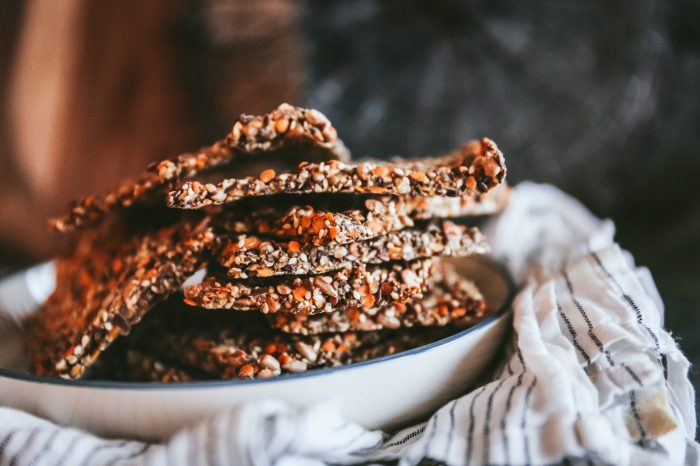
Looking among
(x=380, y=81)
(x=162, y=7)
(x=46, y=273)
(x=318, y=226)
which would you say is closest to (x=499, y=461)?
(x=318, y=226)

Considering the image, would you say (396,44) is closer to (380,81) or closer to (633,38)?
(380,81)

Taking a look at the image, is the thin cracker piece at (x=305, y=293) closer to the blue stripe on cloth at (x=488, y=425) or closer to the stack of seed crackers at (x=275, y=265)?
the stack of seed crackers at (x=275, y=265)

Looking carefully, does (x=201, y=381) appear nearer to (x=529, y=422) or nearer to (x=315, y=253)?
(x=315, y=253)

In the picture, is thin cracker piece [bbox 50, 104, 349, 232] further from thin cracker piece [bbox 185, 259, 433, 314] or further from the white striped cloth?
the white striped cloth

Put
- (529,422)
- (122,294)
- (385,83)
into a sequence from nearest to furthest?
(529,422) → (122,294) → (385,83)

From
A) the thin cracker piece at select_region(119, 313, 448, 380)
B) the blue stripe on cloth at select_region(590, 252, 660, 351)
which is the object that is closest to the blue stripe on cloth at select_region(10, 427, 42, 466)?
the thin cracker piece at select_region(119, 313, 448, 380)

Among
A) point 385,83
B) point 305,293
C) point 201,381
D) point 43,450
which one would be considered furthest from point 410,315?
point 385,83
